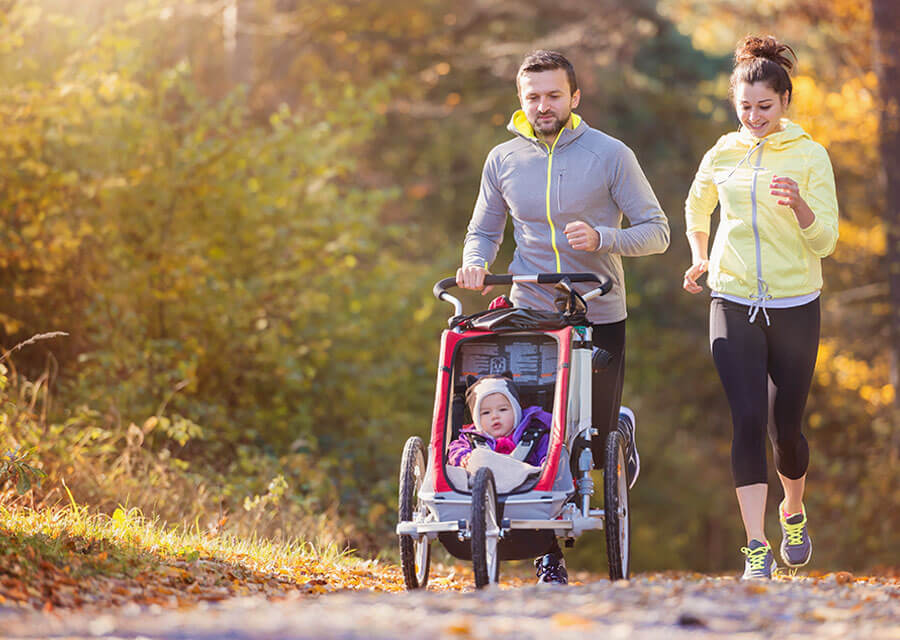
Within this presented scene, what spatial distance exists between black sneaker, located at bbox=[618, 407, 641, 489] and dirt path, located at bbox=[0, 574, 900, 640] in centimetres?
138

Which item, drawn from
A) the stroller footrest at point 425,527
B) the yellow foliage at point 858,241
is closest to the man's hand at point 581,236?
the stroller footrest at point 425,527

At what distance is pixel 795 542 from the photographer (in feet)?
19.9

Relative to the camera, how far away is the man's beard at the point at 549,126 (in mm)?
5934

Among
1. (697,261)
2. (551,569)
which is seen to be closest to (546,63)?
(697,261)

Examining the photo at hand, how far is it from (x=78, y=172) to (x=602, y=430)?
536 centimetres

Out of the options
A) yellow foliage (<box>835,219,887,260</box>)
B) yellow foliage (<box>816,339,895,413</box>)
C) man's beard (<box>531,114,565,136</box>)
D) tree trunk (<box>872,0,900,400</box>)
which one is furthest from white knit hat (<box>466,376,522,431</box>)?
yellow foliage (<box>835,219,887,260</box>)

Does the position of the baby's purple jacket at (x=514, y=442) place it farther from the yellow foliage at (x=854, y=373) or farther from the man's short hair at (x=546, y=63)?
the yellow foliage at (x=854, y=373)

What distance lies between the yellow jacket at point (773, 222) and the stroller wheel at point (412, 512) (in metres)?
1.68

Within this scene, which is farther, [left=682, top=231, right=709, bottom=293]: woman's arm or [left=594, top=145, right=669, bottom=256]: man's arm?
[left=682, top=231, right=709, bottom=293]: woman's arm

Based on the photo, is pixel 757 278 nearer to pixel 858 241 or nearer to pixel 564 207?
pixel 564 207

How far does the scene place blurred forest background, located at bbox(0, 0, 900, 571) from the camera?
9195mm

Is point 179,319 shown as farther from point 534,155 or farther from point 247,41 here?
point 247,41

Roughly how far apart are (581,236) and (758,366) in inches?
41.0

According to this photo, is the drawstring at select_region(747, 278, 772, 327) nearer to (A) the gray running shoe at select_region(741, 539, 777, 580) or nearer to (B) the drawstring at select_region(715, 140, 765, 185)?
(B) the drawstring at select_region(715, 140, 765, 185)
